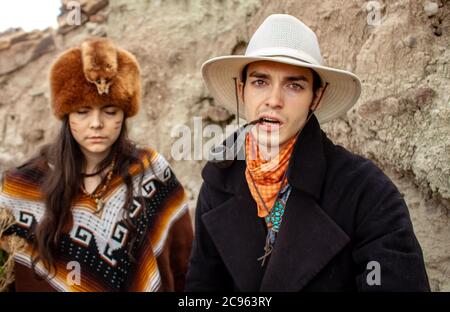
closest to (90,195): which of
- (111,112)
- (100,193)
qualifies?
(100,193)

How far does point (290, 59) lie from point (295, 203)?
59cm

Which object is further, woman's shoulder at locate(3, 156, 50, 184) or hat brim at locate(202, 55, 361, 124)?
woman's shoulder at locate(3, 156, 50, 184)

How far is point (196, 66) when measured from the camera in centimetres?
491

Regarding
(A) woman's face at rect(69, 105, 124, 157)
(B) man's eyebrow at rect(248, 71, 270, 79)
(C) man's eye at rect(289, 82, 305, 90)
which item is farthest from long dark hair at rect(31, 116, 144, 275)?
(C) man's eye at rect(289, 82, 305, 90)

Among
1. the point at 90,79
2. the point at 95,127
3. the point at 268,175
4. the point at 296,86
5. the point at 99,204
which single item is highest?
the point at 90,79

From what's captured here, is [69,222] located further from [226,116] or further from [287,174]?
[226,116]

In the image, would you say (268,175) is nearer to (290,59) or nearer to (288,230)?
(288,230)

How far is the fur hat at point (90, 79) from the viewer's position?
281 centimetres

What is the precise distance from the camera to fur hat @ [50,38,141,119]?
281 centimetres

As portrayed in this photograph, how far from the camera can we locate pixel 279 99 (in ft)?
6.42

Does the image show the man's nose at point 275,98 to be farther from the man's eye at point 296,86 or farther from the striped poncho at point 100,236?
the striped poncho at point 100,236

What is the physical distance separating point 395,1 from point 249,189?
1.85 meters

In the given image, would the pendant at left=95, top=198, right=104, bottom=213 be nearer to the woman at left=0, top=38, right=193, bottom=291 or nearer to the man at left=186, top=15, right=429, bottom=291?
the woman at left=0, top=38, right=193, bottom=291

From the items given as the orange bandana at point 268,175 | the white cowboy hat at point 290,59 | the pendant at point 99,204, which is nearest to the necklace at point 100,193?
the pendant at point 99,204
